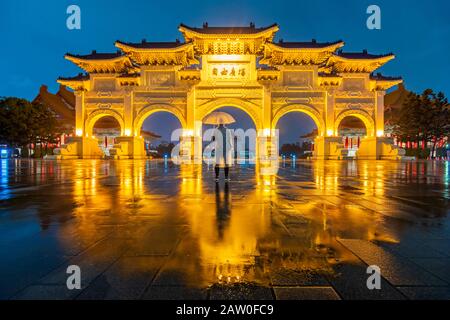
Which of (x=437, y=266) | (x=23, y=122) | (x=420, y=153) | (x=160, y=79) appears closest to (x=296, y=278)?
(x=437, y=266)

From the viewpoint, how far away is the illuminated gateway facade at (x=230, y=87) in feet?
86.9

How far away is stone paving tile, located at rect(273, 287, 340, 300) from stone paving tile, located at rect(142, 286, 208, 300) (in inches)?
16.4

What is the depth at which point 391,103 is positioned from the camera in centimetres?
3788

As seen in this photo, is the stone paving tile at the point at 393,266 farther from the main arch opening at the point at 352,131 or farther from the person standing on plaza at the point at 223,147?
the main arch opening at the point at 352,131

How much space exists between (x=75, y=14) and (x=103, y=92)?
20538 millimetres

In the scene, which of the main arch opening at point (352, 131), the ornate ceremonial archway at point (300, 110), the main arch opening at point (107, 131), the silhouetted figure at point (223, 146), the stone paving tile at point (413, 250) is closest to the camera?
the stone paving tile at point (413, 250)

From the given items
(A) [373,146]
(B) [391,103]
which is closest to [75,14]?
(A) [373,146]

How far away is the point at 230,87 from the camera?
26.7 meters

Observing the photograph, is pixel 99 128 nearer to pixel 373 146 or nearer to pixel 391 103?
pixel 373 146

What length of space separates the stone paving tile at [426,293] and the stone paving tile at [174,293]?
3.65 feet

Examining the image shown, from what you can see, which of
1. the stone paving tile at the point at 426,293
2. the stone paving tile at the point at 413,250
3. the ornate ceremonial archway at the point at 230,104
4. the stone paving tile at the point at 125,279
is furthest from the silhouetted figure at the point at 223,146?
the ornate ceremonial archway at the point at 230,104

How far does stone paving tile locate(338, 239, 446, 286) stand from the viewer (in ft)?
5.39

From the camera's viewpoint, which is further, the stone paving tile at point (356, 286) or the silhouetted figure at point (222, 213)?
the silhouetted figure at point (222, 213)

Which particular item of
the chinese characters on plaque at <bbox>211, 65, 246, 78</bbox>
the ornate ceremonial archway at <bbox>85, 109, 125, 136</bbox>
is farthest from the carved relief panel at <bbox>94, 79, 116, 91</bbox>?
the chinese characters on plaque at <bbox>211, 65, 246, 78</bbox>
